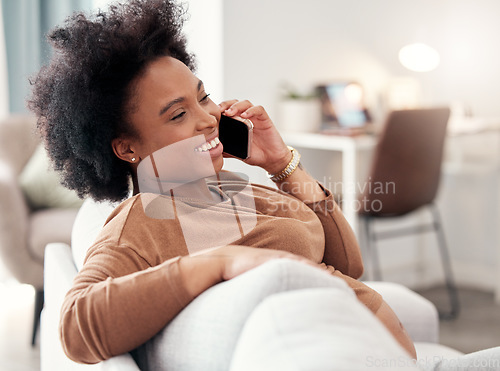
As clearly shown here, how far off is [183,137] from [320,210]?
291mm

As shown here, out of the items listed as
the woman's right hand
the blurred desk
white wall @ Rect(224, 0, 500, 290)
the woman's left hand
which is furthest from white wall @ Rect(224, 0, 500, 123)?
the woman's right hand

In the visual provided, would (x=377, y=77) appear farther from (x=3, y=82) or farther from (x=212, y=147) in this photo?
(x=212, y=147)

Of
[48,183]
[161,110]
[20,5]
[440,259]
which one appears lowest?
[440,259]

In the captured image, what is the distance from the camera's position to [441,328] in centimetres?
251

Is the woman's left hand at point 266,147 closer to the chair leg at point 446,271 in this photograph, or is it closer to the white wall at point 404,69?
the white wall at point 404,69

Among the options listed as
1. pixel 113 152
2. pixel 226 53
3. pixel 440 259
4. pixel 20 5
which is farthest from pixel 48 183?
pixel 440 259

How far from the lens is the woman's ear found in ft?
3.11

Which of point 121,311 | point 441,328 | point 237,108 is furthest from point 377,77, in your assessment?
point 121,311

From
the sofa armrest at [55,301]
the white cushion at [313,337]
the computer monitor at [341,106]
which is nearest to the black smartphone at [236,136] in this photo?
the sofa armrest at [55,301]

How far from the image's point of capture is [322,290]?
1.86 feet

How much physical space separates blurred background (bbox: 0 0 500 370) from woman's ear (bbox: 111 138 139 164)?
65.2 inches

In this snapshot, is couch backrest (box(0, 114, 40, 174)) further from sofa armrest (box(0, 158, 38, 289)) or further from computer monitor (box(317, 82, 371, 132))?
computer monitor (box(317, 82, 371, 132))

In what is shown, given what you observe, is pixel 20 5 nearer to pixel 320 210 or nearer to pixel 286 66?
pixel 286 66

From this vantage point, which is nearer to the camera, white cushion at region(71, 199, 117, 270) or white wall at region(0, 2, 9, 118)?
white cushion at region(71, 199, 117, 270)
